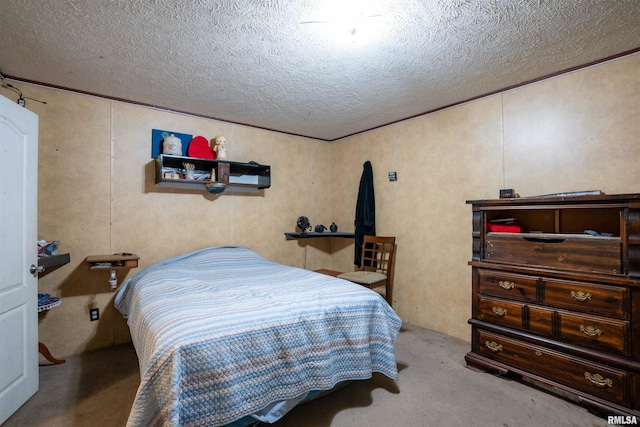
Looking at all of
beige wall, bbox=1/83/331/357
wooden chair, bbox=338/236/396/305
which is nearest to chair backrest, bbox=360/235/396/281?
wooden chair, bbox=338/236/396/305

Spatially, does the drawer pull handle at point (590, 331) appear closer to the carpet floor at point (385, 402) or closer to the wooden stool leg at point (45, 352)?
the carpet floor at point (385, 402)

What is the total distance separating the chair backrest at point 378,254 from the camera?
11.9 feet

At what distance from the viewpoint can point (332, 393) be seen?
2182 mm

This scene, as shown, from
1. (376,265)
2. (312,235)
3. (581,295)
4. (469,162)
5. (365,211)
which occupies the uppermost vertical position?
(469,162)

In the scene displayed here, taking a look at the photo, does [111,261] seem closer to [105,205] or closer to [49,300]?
[49,300]

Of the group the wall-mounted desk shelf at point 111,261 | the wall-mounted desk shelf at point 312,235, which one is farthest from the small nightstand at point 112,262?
the wall-mounted desk shelf at point 312,235

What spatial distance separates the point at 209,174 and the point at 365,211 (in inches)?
78.6

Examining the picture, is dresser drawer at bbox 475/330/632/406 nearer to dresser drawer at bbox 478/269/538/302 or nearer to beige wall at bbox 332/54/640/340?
dresser drawer at bbox 478/269/538/302

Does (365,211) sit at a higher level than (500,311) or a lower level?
higher

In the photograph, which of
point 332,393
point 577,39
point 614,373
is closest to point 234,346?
point 332,393

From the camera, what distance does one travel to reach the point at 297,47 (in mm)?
2127

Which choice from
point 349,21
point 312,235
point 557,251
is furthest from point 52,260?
point 557,251

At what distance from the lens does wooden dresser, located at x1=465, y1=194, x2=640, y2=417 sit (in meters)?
1.83

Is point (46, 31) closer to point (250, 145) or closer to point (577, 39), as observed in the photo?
point (250, 145)
